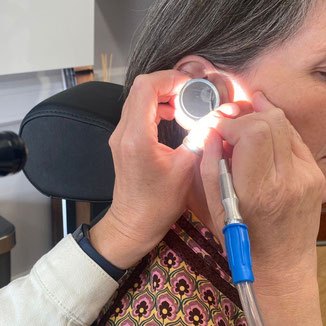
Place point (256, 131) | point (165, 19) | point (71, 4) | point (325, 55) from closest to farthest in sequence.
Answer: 1. point (256, 131)
2. point (325, 55)
3. point (165, 19)
4. point (71, 4)

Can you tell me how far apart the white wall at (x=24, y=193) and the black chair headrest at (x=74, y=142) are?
0.97 m

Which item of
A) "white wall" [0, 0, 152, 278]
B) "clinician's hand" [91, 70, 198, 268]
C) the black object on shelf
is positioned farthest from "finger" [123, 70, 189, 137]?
"white wall" [0, 0, 152, 278]

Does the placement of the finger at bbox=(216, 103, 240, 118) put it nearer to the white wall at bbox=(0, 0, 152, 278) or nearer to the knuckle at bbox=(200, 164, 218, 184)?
the knuckle at bbox=(200, 164, 218, 184)

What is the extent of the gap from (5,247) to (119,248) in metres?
0.99

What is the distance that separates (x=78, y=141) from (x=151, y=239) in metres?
0.26

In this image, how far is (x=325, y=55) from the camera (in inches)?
25.6

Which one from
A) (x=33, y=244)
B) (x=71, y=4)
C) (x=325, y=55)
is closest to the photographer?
(x=325, y=55)

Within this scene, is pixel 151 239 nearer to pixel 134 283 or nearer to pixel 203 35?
pixel 134 283

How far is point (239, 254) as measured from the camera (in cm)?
50

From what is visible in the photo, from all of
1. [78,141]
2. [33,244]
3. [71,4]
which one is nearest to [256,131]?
[78,141]

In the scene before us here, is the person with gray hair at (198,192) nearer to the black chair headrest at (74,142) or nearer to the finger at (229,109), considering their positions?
the finger at (229,109)

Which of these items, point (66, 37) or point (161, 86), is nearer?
point (161, 86)

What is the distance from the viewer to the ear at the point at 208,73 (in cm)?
72

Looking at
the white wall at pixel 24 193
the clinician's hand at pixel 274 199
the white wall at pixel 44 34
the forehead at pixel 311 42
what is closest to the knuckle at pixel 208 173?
the clinician's hand at pixel 274 199
